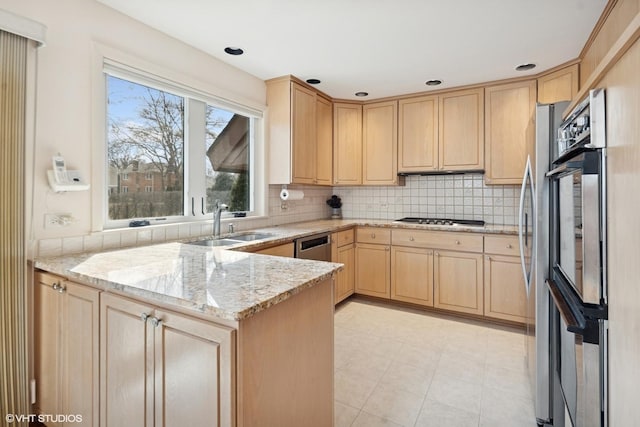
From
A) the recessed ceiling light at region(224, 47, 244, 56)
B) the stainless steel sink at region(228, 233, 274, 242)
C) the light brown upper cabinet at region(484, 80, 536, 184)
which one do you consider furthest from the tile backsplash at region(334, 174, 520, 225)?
the recessed ceiling light at region(224, 47, 244, 56)

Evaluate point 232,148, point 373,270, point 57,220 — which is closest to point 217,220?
point 232,148

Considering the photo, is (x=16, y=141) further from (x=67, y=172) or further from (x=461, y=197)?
(x=461, y=197)

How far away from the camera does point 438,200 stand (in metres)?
3.86

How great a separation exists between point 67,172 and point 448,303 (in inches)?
130

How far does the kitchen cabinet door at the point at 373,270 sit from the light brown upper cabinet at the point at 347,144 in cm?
89

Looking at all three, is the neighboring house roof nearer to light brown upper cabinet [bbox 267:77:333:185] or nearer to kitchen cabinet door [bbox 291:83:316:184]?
light brown upper cabinet [bbox 267:77:333:185]

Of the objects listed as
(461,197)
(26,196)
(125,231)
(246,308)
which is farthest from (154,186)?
(461,197)

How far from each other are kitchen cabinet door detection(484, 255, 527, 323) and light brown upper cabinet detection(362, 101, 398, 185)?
4.66ft

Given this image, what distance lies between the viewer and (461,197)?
3.72 metres

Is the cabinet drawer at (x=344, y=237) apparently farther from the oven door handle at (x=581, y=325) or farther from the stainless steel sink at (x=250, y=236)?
the oven door handle at (x=581, y=325)

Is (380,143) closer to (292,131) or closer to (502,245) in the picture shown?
(292,131)

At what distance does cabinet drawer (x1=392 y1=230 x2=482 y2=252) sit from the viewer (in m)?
3.13

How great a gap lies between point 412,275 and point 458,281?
0.46m

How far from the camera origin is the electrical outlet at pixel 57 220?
1.74 meters
